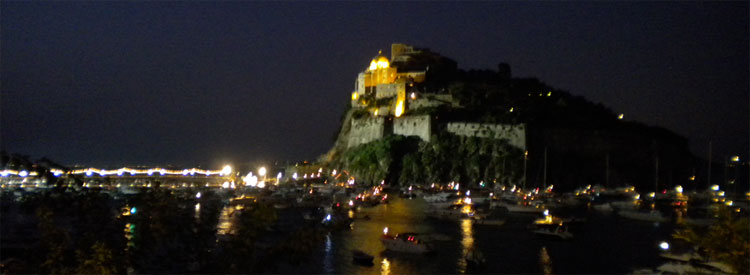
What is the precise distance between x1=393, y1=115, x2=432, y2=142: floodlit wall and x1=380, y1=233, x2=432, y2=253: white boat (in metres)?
38.5

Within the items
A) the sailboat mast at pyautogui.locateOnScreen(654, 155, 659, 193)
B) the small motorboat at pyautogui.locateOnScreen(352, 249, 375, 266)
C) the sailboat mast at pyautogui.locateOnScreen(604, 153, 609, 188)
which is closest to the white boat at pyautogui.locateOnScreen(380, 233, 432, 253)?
the small motorboat at pyautogui.locateOnScreen(352, 249, 375, 266)

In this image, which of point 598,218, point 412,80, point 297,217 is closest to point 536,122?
point 412,80

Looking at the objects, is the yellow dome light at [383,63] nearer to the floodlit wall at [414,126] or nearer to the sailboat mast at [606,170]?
the floodlit wall at [414,126]

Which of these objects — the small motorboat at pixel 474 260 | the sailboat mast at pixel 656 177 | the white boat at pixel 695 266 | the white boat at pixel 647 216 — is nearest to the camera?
the white boat at pixel 695 266

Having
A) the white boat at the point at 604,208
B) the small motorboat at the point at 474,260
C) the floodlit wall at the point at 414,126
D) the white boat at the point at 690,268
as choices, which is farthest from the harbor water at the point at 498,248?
the floodlit wall at the point at 414,126

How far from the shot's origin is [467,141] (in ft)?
198

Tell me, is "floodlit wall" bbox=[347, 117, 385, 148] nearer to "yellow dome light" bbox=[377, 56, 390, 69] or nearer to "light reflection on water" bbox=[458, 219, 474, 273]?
"yellow dome light" bbox=[377, 56, 390, 69]

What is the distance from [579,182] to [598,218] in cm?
1968

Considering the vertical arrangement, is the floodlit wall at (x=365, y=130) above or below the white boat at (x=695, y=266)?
above

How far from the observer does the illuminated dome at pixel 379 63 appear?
77062mm

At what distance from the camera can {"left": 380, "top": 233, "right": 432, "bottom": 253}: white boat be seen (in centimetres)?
2377

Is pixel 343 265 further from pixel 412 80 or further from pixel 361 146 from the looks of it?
pixel 412 80

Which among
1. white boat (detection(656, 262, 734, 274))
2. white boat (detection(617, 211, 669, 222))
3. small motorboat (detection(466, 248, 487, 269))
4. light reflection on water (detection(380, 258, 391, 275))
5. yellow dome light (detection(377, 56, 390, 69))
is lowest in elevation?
light reflection on water (detection(380, 258, 391, 275))

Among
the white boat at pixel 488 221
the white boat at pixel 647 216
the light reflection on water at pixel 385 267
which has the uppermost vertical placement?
the white boat at pixel 647 216
